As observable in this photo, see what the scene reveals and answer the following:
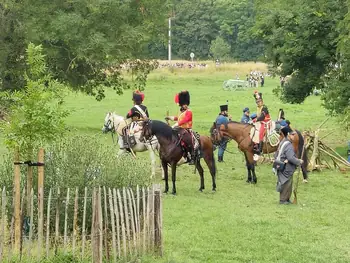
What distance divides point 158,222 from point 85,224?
120 cm

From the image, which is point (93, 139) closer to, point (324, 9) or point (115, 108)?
point (324, 9)

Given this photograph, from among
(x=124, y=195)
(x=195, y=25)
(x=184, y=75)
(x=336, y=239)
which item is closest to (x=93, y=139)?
(x=124, y=195)

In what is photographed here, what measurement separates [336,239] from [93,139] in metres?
5.09

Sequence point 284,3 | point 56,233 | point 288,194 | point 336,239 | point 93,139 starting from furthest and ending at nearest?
point 284,3
point 288,194
point 336,239
point 93,139
point 56,233

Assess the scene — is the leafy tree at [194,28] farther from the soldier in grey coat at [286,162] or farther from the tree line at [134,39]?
the soldier in grey coat at [286,162]

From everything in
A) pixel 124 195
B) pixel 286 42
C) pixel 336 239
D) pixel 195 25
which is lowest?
pixel 336 239

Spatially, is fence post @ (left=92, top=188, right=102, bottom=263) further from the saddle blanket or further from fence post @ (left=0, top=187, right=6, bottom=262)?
the saddle blanket

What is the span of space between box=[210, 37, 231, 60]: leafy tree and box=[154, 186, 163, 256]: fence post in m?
94.6

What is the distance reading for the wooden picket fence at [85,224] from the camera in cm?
1119

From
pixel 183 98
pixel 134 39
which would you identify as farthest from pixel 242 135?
pixel 134 39

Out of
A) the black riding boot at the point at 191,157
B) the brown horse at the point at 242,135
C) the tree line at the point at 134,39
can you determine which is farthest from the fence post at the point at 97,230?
the tree line at the point at 134,39

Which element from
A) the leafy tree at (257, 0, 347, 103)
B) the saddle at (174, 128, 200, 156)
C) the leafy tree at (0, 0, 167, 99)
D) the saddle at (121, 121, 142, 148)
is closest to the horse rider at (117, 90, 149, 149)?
the saddle at (121, 121, 142, 148)

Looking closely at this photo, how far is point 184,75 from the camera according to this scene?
81812mm

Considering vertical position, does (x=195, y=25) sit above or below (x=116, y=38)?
above
